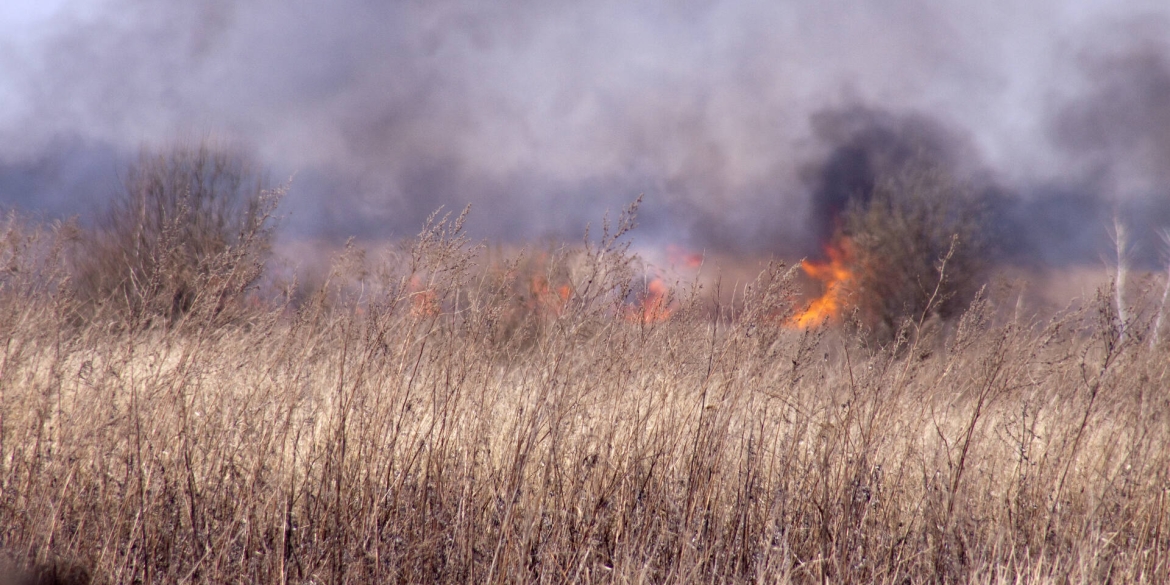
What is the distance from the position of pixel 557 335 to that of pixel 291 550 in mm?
1183

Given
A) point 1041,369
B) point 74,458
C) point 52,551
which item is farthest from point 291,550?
point 1041,369

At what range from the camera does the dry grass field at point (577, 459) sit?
2326mm

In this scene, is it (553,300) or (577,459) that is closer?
(577,459)

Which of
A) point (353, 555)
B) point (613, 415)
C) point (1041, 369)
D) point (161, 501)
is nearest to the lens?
point (353, 555)

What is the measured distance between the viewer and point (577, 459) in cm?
262

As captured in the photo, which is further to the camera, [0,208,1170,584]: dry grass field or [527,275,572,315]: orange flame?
[527,275,572,315]: orange flame

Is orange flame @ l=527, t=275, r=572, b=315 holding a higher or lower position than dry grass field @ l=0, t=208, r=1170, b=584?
higher

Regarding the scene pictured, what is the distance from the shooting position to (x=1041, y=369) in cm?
314

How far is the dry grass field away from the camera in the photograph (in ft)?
7.63

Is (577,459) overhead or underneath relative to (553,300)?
underneath

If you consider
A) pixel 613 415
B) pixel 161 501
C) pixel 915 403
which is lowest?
pixel 161 501

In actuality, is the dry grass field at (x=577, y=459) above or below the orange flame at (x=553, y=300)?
below

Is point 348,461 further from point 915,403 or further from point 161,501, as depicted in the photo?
point 915,403

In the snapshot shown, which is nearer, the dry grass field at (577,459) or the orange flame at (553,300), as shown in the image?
the dry grass field at (577,459)
